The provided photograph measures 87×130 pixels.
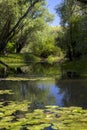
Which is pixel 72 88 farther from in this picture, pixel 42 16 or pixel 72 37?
pixel 42 16

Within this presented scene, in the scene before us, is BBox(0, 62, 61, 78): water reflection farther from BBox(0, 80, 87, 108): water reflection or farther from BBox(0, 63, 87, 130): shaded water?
BBox(0, 63, 87, 130): shaded water

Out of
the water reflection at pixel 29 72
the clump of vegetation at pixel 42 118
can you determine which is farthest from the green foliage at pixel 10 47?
the clump of vegetation at pixel 42 118

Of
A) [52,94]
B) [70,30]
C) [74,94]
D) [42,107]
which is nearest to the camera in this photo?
[42,107]

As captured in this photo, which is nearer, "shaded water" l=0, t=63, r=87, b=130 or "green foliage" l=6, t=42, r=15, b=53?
"shaded water" l=0, t=63, r=87, b=130

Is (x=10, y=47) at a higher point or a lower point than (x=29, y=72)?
higher

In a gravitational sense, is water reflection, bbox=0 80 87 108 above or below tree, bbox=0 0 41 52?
below

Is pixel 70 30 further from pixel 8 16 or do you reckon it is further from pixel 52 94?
pixel 52 94

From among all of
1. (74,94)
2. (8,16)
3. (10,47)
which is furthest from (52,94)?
(10,47)

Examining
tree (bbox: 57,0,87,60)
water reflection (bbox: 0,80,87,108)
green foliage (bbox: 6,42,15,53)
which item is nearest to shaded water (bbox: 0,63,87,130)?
water reflection (bbox: 0,80,87,108)

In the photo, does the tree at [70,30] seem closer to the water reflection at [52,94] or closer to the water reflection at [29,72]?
the water reflection at [29,72]

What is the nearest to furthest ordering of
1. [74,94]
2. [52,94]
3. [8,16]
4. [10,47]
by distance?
[74,94]
[52,94]
[8,16]
[10,47]

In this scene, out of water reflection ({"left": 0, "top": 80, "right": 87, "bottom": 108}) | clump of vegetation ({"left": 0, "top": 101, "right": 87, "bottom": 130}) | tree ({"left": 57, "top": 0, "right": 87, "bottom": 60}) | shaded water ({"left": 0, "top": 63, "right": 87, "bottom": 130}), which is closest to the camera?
clump of vegetation ({"left": 0, "top": 101, "right": 87, "bottom": 130})

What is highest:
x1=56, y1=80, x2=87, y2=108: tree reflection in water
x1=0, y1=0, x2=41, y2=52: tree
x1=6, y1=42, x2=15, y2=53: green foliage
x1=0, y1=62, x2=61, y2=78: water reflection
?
x1=0, y1=0, x2=41, y2=52: tree

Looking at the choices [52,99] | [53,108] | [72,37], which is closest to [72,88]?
[52,99]
